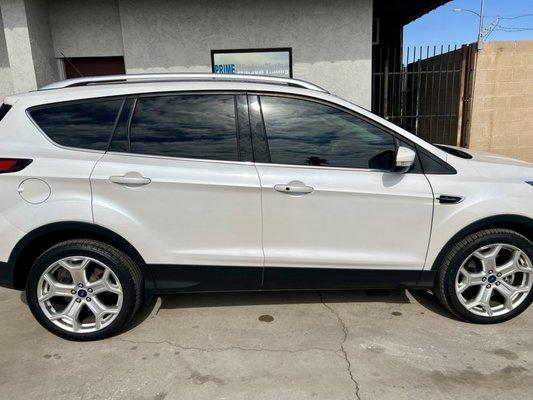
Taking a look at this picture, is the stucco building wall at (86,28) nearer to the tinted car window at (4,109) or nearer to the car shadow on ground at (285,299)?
the tinted car window at (4,109)

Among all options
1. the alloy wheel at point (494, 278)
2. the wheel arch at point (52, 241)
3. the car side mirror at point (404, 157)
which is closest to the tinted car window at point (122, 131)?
the wheel arch at point (52, 241)

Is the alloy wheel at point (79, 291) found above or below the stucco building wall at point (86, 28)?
below

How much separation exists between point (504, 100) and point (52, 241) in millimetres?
8685

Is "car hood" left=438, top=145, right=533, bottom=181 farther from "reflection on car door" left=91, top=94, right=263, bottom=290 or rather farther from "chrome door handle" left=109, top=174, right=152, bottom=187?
"chrome door handle" left=109, top=174, right=152, bottom=187

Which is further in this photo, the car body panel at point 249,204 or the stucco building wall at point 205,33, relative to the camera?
the stucco building wall at point 205,33

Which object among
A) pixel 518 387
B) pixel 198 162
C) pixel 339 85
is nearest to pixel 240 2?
pixel 339 85

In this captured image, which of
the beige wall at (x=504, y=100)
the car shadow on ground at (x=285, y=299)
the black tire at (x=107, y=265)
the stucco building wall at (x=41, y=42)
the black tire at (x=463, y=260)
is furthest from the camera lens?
the beige wall at (x=504, y=100)

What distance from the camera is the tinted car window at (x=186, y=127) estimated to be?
2.86m

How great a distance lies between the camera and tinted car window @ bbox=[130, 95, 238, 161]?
2.86 m

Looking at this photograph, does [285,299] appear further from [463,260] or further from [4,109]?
[4,109]

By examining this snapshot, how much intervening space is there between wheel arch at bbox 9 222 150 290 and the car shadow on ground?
69 centimetres

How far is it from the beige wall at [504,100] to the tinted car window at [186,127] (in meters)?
7.15

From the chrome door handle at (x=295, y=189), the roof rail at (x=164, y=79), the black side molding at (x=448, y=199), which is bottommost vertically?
the black side molding at (x=448, y=199)

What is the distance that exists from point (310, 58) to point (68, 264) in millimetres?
5730
